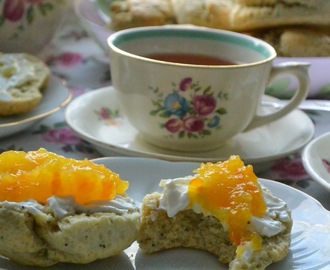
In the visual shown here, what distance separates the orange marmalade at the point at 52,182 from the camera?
2.73 ft

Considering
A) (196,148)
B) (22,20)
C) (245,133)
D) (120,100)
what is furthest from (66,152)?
(22,20)

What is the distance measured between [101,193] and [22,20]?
827mm

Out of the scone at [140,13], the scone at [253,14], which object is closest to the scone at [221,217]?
the scone at [253,14]

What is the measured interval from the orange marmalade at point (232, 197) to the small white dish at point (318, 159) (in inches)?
7.1

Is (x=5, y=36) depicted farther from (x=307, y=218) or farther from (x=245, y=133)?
(x=307, y=218)

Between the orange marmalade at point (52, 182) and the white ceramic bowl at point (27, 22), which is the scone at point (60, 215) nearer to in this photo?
the orange marmalade at point (52, 182)

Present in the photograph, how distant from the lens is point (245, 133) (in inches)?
52.6

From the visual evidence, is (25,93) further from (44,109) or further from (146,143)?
(146,143)

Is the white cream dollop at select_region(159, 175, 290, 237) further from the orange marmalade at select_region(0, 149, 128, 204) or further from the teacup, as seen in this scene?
the teacup

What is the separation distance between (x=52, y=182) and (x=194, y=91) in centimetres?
41

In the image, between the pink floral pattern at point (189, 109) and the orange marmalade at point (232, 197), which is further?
the pink floral pattern at point (189, 109)

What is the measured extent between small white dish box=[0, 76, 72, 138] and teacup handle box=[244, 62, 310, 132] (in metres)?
0.38

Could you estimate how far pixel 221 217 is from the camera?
87cm

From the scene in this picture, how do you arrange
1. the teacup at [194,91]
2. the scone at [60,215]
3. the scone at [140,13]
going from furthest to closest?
the scone at [140,13], the teacup at [194,91], the scone at [60,215]
